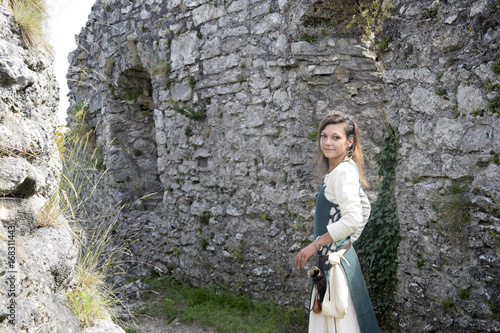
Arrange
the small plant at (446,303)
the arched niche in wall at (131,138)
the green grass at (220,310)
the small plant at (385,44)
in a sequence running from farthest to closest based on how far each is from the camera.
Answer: the arched niche in wall at (131,138), the green grass at (220,310), the small plant at (385,44), the small plant at (446,303)

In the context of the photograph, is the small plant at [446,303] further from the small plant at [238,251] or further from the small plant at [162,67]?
the small plant at [162,67]

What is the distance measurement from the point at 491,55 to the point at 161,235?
4678mm

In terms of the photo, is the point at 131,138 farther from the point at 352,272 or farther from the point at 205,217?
the point at 352,272

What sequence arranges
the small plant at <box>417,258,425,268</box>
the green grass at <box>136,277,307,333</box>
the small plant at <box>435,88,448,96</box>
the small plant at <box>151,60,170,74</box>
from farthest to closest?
the small plant at <box>151,60,170,74</box>, the green grass at <box>136,277,307,333</box>, the small plant at <box>417,258,425,268</box>, the small plant at <box>435,88,448,96</box>

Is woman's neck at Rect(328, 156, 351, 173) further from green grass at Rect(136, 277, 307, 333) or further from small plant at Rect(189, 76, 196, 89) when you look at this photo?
small plant at Rect(189, 76, 196, 89)

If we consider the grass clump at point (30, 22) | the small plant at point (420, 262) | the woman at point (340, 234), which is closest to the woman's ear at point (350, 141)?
the woman at point (340, 234)

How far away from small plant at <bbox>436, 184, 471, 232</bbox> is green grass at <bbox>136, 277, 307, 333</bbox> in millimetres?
1785

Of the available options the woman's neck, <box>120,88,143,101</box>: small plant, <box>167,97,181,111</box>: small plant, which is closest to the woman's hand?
the woman's neck

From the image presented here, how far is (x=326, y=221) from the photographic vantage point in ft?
8.01

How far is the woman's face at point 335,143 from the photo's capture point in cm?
247

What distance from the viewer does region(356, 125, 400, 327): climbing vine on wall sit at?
3.46 m

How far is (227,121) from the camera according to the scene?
5098 millimetres

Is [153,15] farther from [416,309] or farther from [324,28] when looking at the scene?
[416,309]

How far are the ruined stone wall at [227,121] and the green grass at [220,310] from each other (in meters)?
0.15
